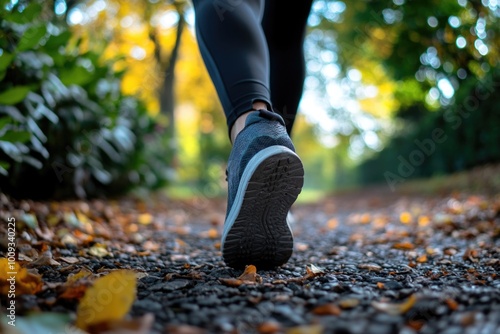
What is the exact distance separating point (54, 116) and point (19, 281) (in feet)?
5.67

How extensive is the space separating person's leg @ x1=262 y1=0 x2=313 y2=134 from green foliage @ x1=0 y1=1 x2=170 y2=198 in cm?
90

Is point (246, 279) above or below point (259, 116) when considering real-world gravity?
below

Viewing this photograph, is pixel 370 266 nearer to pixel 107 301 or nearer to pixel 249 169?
pixel 249 169

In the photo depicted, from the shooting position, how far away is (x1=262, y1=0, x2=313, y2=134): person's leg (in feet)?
5.41

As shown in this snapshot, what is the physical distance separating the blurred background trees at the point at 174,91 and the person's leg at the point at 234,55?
83 cm

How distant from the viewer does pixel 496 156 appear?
6.16 metres

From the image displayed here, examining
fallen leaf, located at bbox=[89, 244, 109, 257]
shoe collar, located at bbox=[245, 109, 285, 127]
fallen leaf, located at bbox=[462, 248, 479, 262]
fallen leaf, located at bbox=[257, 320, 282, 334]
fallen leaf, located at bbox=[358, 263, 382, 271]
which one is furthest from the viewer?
fallen leaf, located at bbox=[89, 244, 109, 257]

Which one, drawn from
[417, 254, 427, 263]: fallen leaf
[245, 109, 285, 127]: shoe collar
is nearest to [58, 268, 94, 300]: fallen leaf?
[245, 109, 285, 127]: shoe collar

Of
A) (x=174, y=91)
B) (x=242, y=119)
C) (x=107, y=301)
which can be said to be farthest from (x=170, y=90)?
(x=107, y=301)

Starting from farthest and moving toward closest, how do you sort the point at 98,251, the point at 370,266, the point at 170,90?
the point at 170,90 < the point at 98,251 < the point at 370,266

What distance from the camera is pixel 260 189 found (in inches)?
45.6

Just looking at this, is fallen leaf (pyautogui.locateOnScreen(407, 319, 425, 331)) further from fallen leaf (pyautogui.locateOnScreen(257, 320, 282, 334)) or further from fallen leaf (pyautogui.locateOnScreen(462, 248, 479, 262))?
fallen leaf (pyautogui.locateOnScreen(462, 248, 479, 262))

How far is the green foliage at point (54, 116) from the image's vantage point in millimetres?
1930

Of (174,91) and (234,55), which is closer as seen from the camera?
(234,55)
